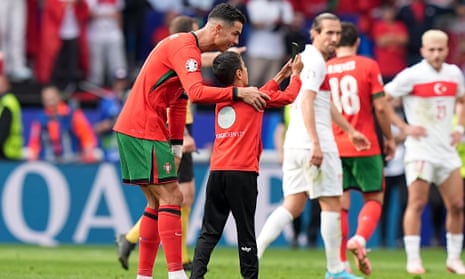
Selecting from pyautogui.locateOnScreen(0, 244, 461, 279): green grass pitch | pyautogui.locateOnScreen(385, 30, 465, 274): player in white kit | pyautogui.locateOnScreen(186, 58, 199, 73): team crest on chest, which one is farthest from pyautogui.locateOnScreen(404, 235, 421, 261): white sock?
pyautogui.locateOnScreen(186, 58, 199, 73): team crest on chest

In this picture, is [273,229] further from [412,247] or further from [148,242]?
[412,247]

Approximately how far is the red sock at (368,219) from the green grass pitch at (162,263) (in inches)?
18.7

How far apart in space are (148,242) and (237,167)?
1.07m

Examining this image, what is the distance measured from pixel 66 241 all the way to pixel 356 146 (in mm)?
7828

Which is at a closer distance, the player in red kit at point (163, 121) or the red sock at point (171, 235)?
the player in red kit at point (163, 121)

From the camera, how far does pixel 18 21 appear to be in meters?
22.5

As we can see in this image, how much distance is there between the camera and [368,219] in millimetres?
14312

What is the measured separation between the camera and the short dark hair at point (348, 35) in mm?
14281

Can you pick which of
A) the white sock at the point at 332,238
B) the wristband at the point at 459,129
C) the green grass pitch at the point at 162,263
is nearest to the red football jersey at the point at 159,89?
the white sock at the point at 332,238

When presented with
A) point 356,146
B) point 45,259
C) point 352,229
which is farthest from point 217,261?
point 352,229

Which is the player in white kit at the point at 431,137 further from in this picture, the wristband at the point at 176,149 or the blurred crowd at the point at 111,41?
the blurred crowd at the point at 111,41

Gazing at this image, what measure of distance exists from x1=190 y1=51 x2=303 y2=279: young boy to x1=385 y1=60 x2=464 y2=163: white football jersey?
4.16 metres

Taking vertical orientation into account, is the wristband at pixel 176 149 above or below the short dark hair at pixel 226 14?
below

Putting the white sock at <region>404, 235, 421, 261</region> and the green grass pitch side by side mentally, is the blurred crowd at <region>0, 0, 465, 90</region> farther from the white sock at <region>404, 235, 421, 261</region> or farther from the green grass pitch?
→ the white sock at <region>404, 235, 421, 261</region>
